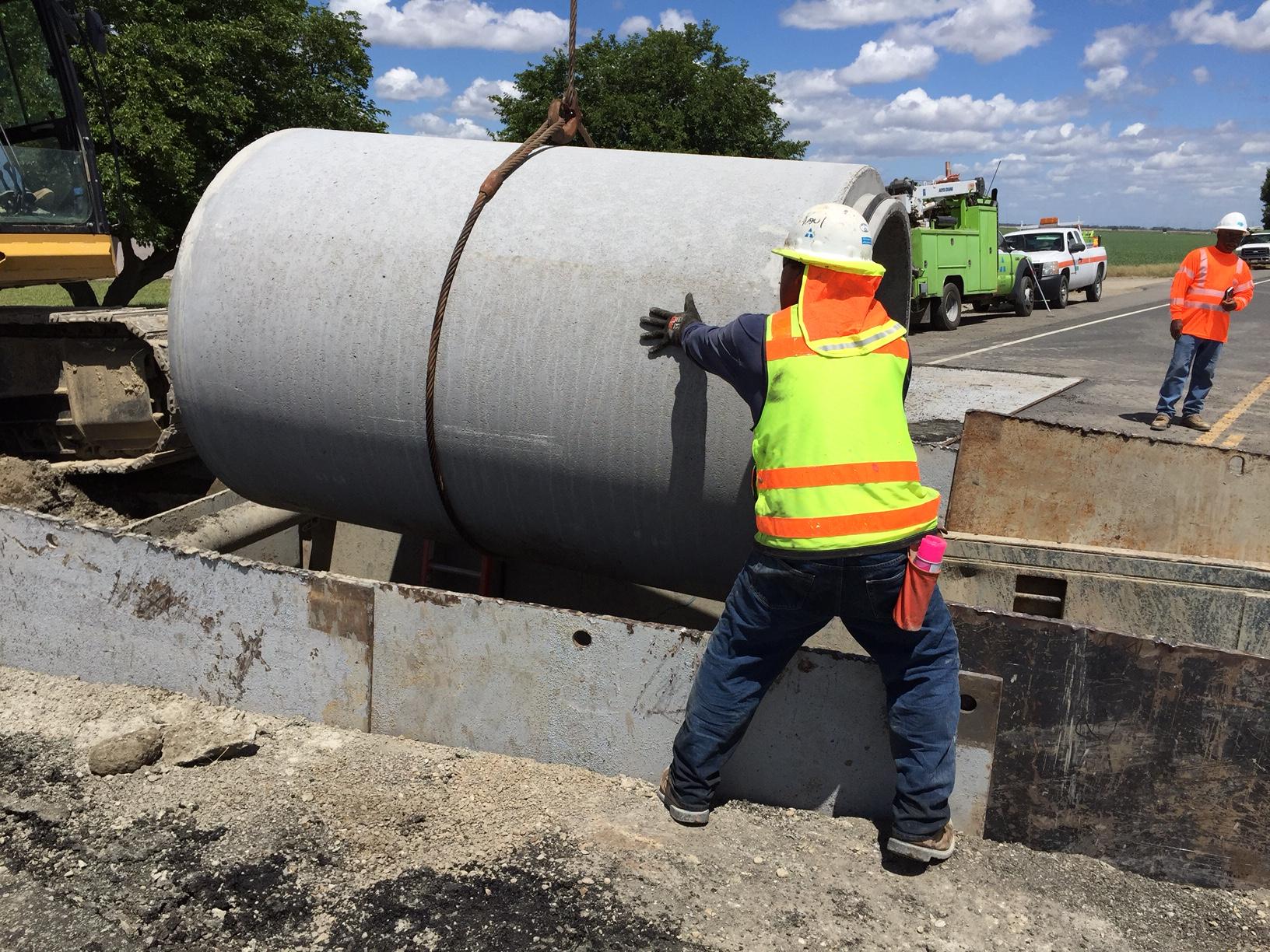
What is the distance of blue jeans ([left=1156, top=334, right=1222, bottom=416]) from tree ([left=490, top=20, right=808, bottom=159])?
20.6m

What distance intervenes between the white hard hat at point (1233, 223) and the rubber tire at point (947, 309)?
34.9ft

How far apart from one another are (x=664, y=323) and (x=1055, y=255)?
978 inches

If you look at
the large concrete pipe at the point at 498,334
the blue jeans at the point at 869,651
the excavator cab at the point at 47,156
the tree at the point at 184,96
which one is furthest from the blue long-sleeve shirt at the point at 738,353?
the tree at the point at 184,96

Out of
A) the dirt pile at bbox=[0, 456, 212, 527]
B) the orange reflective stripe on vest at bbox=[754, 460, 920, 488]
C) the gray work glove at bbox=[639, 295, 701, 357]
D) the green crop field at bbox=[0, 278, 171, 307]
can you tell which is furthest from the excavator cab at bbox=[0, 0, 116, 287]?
the green crop field at bbox=[0, 278, 171, 307]

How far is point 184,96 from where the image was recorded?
16.9m

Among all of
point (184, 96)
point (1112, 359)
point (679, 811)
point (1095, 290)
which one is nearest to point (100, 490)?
point (679, 811)

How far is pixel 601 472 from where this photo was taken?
392cm

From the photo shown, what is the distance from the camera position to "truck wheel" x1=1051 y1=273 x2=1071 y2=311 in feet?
84.6

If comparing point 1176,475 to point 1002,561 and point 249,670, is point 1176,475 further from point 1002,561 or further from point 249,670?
point 249,670

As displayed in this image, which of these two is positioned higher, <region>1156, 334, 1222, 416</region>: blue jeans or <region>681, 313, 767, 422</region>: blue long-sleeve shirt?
<region>681, 313, 767, 422</region>: blue long-sleeve shirt

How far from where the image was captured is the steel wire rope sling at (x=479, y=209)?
399 cm

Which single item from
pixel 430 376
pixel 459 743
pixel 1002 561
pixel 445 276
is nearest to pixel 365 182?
pixel 445 276

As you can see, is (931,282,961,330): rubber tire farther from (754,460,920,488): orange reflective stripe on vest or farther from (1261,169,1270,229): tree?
(1261,169,1270,229): tree

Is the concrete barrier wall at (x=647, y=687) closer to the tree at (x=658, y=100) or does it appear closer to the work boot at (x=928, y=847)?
the work boot at (x=928, y=847)
